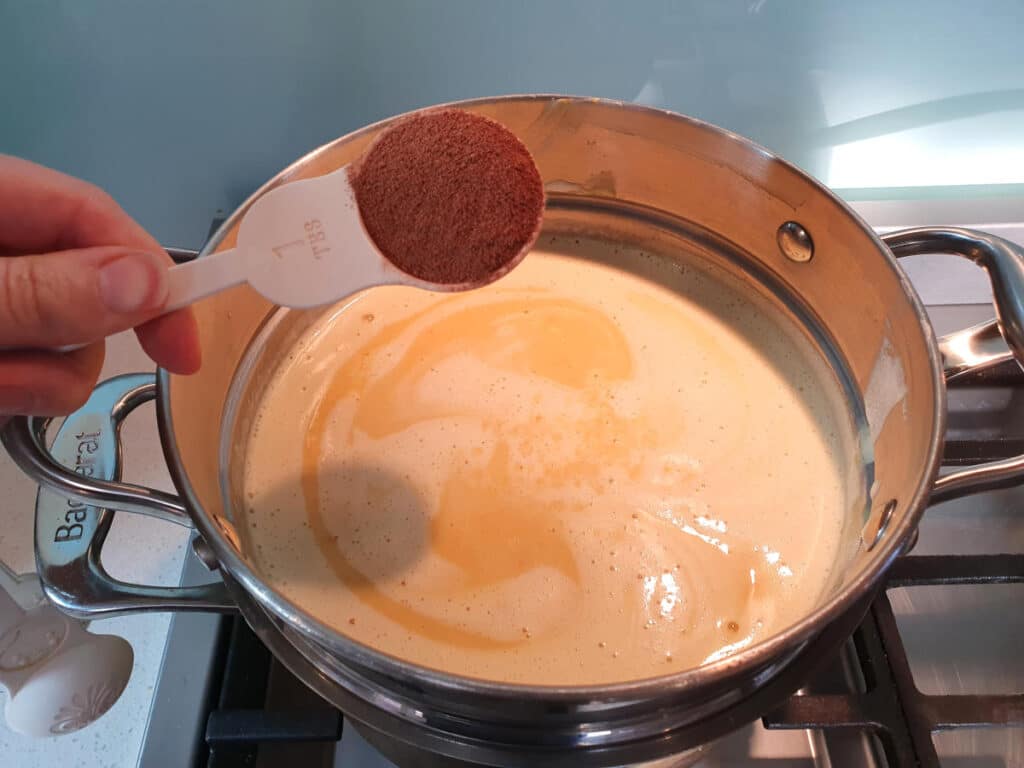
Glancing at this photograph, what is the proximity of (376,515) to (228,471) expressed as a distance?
6.4 inches

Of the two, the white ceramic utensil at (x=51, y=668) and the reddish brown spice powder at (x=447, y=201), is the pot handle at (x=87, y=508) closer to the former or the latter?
the white ceramic utensil at (x=51, y=668)

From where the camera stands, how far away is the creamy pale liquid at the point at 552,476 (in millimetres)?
671

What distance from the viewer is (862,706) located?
0.62m

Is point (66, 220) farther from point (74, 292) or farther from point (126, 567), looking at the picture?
point (126, 567)

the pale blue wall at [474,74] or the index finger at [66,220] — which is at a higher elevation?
the pale blue wall at [474,74]

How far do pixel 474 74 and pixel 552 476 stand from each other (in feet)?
1.78

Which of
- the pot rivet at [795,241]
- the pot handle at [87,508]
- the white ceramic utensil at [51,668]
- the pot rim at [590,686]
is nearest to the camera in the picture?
the pot rim at [590,686]

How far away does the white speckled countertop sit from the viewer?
694 millimetres

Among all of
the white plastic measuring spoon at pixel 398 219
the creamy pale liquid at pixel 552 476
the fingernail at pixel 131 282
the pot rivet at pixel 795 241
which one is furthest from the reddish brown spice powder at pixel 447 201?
the pot rivet at pixel 795 241

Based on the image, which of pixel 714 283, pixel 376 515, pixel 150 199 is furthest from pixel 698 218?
pixel 150 199

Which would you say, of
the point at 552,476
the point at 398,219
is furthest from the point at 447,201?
the point at 552,476

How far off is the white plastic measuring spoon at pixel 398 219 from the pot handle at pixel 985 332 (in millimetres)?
359

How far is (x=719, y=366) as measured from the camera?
34.6 inches

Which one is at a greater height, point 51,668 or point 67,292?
point 67,292
